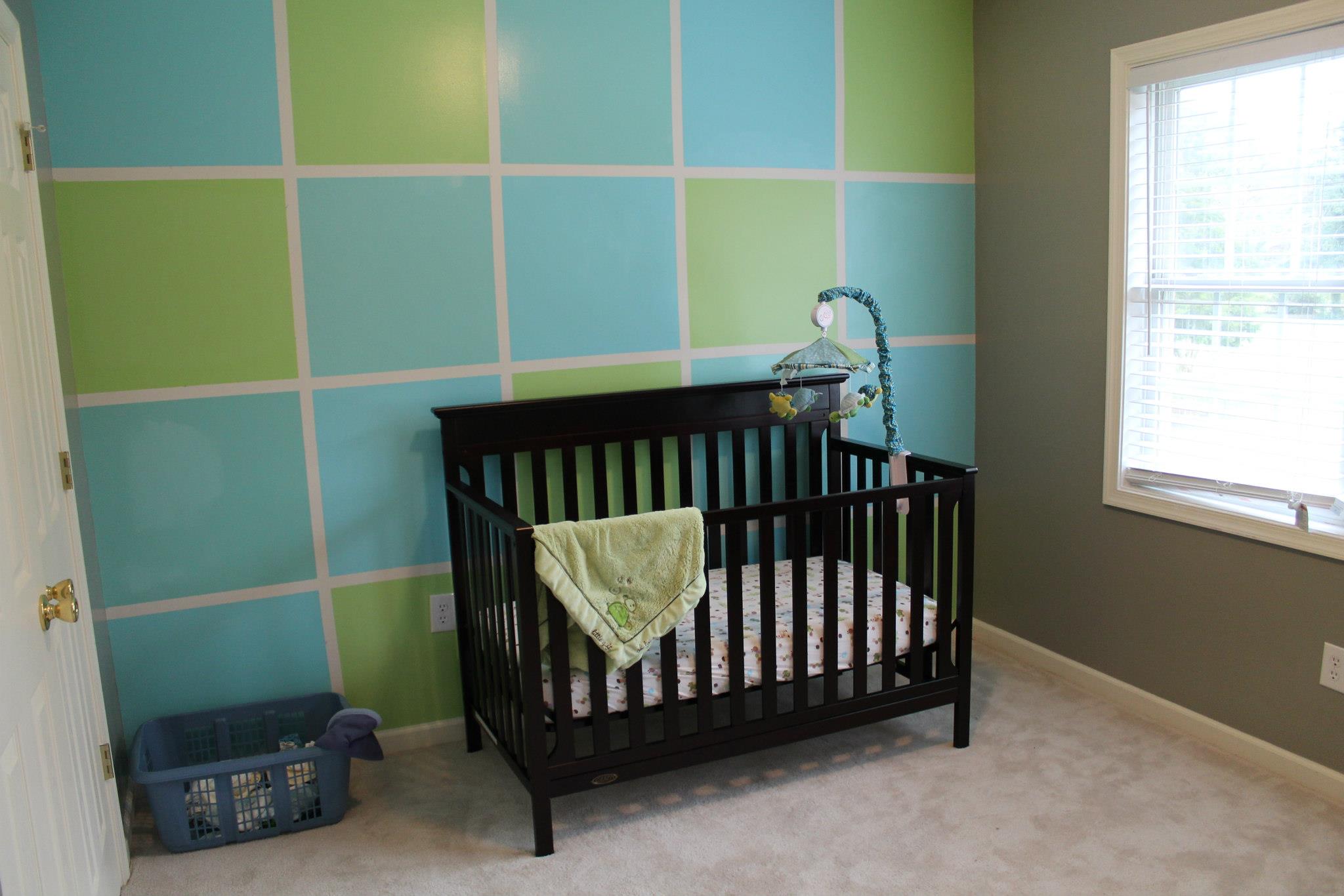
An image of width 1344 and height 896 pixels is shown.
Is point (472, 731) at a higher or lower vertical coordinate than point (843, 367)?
lower

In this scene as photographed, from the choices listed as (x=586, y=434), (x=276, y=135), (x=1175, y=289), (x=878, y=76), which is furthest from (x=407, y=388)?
(x=1175, y=289)

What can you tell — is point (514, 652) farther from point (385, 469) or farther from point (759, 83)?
point (759, 83)

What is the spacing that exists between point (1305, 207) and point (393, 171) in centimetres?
219

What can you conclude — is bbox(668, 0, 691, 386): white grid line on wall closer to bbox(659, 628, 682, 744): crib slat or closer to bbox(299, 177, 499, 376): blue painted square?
bbox(299, 177, 499, 376): blue painted square

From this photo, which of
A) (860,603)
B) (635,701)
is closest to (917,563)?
(860,603)

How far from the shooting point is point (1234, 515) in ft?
8.38

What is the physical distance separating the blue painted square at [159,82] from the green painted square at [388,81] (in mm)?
80

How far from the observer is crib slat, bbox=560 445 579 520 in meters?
2.78

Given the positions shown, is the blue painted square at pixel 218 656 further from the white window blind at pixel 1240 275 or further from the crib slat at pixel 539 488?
the white window blind at pixel 1240 275

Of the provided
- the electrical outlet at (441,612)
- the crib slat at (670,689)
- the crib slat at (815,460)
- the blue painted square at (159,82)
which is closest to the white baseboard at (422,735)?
the electrical outlet at (441,612)

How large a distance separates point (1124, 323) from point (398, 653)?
7.19ft

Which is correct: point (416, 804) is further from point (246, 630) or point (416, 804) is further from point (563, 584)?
point (563, 584)

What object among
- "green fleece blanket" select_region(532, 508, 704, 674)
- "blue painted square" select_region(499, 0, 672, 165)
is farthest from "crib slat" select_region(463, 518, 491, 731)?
"blue painted square" select_region(499, 0, 672, 165)

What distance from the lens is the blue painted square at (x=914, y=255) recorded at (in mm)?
3186
